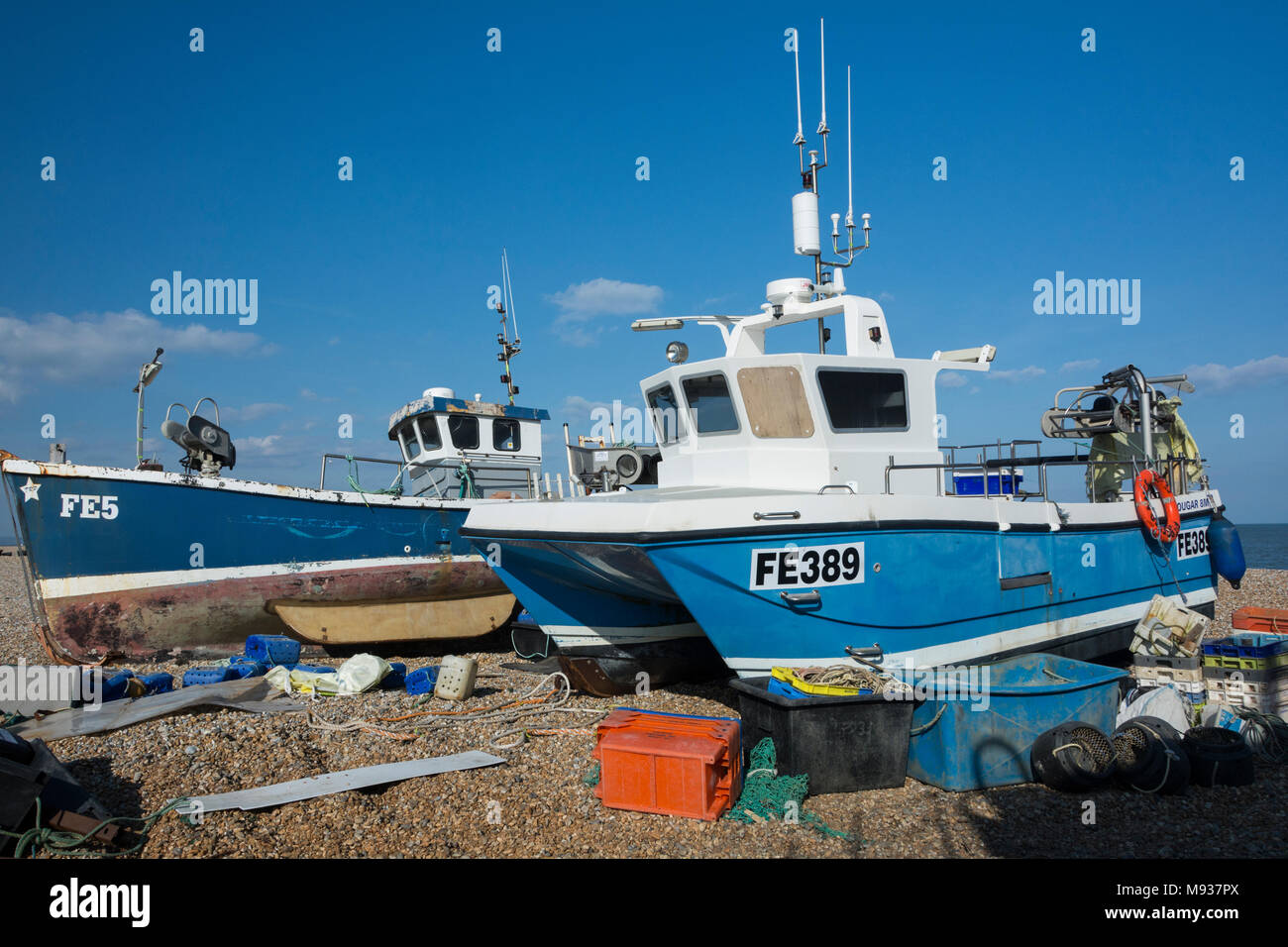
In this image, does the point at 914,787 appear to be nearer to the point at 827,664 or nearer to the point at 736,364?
the point at 827,664

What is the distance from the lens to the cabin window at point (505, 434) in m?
13.4

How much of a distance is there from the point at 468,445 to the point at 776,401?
7367mm

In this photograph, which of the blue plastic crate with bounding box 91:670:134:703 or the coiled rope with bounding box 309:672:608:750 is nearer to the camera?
the coiled rope with bounding box 309:672:608:750

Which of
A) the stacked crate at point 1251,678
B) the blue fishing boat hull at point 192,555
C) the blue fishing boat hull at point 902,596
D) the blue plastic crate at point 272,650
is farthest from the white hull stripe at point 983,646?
the blue fishing boat hull at point 192,555

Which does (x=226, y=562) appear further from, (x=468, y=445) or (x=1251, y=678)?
(x=1251, y=678)

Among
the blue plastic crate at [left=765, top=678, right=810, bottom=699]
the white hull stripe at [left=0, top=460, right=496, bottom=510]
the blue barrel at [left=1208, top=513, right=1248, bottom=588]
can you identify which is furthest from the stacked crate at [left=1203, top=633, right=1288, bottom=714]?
the white hull stripe at [left=0, top=460, right=496, bottom=510]

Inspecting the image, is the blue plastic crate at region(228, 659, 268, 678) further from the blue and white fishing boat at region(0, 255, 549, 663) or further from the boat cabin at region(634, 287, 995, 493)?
the boat cabin at region(634, 287, 995, 493)

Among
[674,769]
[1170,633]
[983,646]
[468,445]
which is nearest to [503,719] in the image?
[674,769]

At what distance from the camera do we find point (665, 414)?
7926 millimetres

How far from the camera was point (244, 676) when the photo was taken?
788 centimetres

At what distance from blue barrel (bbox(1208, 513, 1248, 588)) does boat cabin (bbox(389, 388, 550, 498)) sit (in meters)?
8.66

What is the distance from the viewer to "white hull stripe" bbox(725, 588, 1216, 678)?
5.71 metres
